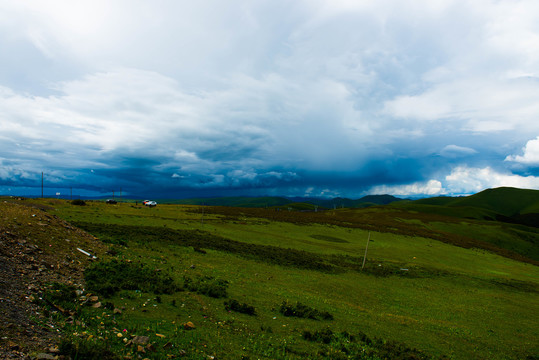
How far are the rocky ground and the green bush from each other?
2.53 feet

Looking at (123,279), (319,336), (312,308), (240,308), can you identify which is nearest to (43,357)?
(123,279)

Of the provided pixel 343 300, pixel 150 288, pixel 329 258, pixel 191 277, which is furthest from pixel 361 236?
pixel 150 288

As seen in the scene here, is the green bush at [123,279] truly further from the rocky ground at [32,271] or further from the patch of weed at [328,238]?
the patch of weed at [328,238]

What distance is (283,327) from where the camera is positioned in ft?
55.3

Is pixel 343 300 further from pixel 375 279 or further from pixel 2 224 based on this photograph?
pixel 2 224

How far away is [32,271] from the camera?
14.7 metres

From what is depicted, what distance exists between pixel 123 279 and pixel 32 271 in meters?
4.93

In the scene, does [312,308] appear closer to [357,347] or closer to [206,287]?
[357,347]

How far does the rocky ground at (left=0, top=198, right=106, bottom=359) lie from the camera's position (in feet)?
29.2

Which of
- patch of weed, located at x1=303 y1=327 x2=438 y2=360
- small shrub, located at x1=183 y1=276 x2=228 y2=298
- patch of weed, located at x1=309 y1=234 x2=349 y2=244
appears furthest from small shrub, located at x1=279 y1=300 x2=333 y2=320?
patch of weed, located at x1=309 y1=234 x2=349 y2=244

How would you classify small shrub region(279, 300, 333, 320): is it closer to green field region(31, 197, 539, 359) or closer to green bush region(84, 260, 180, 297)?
green field region(31, 197, 539, 359)

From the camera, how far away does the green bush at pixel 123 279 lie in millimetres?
15969

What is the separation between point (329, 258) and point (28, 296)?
1803 inches

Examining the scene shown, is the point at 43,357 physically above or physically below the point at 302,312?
above
